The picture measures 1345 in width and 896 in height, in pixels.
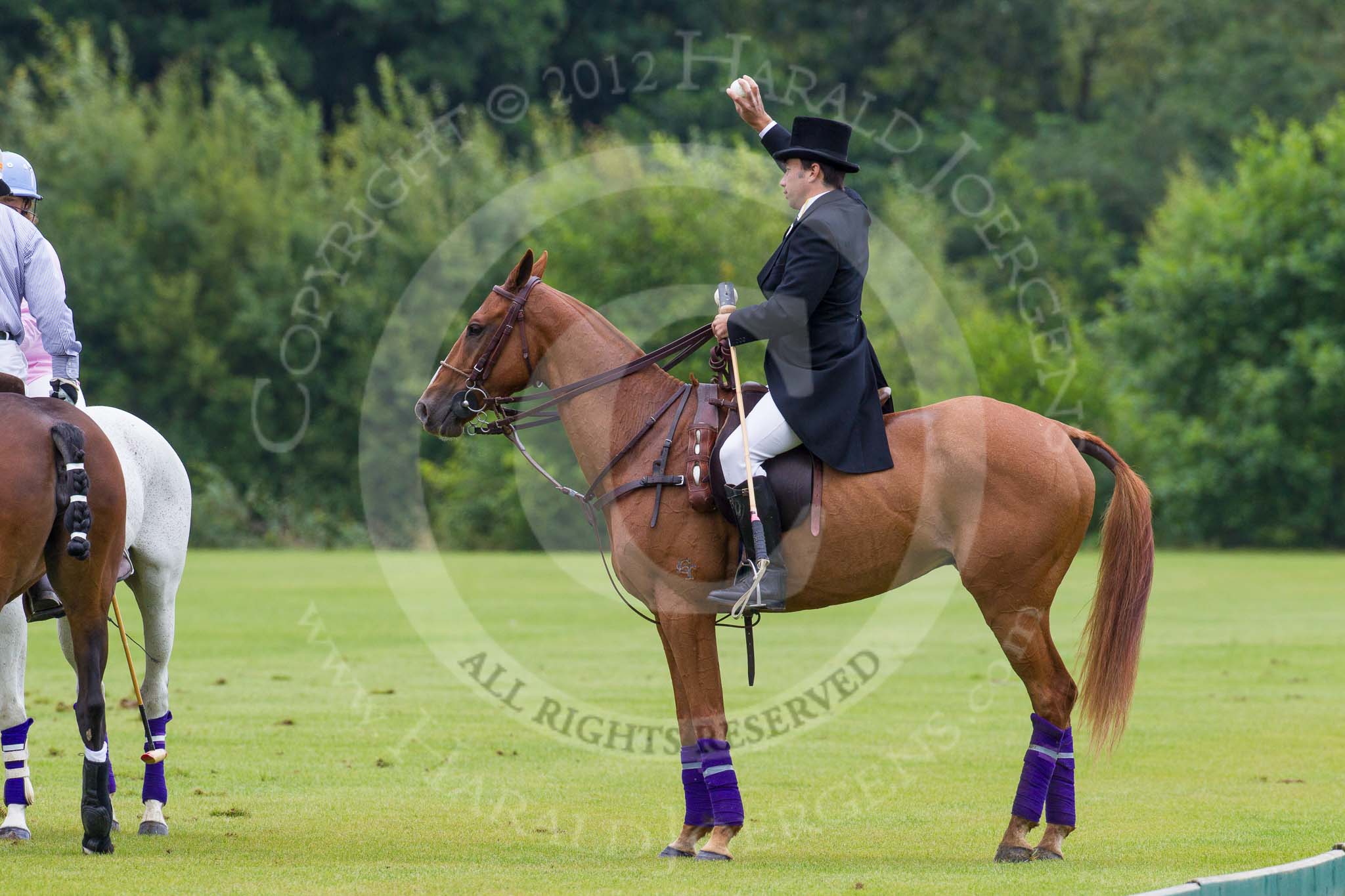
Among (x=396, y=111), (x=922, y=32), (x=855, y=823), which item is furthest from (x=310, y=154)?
(x=855, y=823)

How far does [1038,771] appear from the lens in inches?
273

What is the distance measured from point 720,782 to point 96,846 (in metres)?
2.67

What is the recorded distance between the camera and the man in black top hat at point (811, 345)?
6941 millimetres

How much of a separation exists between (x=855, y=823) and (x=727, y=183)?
2813 cm

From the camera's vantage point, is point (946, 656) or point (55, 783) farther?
point (946, 656)

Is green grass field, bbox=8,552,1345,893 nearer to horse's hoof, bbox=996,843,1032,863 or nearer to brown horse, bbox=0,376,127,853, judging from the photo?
horse's hoof, bbox=996,843,1032,863

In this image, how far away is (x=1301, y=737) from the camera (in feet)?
35.6

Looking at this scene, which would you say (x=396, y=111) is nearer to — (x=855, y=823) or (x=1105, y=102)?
(x=1105, y=102)

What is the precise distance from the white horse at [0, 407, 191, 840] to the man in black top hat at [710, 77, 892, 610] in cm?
266

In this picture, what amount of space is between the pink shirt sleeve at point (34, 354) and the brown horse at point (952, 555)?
2.15m

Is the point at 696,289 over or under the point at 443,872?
over

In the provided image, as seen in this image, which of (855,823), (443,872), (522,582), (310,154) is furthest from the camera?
(310,154)

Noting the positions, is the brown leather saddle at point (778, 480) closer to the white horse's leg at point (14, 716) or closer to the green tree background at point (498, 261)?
the white horse's leg at point (14, 716)

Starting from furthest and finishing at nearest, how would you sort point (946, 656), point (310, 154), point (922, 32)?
point (922, 32), point (310, 154), point (946, 656)
